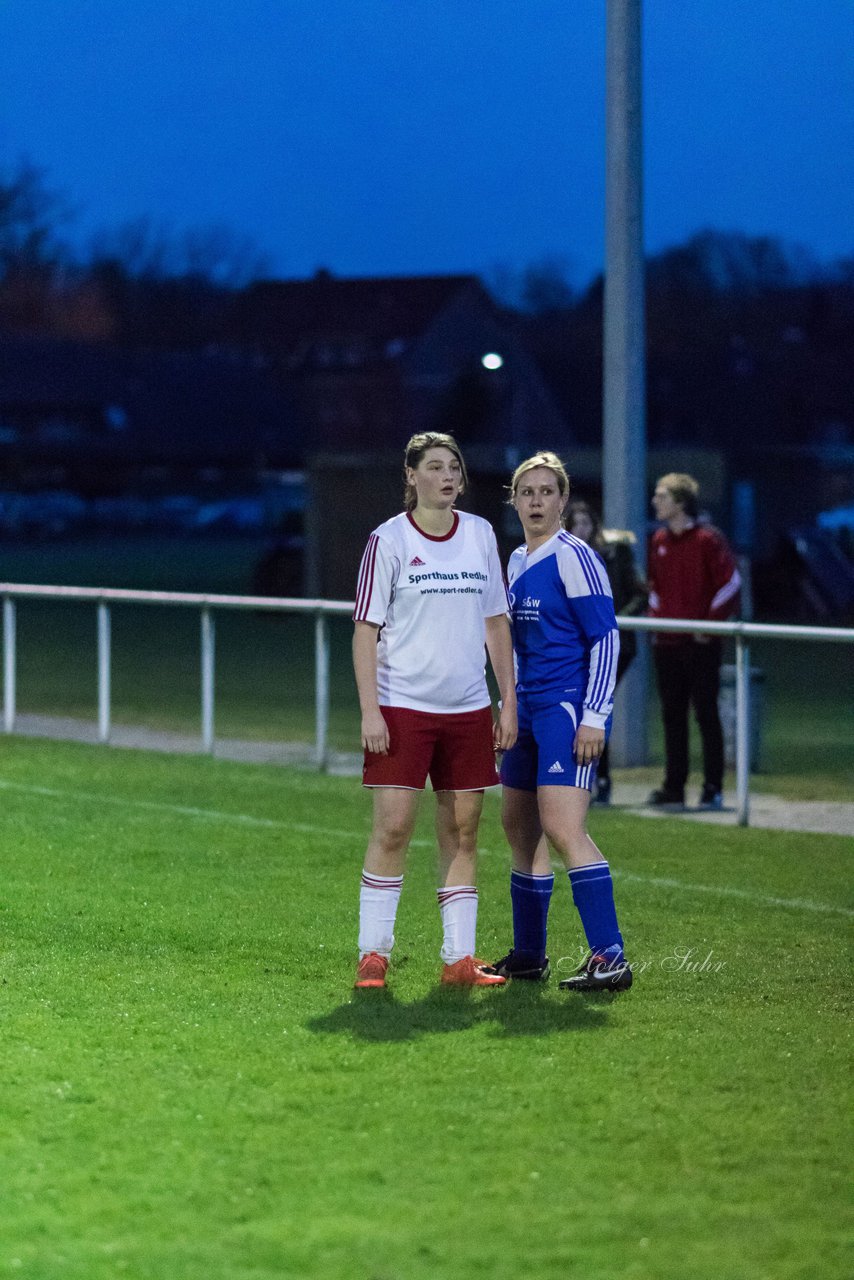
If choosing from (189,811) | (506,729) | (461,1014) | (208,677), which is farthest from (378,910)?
(208,677)

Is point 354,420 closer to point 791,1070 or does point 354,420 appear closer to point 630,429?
point 630,429

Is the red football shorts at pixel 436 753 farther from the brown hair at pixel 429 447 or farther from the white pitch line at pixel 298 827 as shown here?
the white pitch line at pixel 298 827

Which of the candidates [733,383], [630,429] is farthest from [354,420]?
[630,429]

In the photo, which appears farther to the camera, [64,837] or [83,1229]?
[64,837]

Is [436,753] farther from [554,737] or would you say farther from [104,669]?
[104,669]

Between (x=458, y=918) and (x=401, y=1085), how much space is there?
1195mm

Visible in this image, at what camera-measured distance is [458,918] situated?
623 centimetres

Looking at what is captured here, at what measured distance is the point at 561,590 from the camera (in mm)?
6199

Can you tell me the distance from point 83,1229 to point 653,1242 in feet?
3.94

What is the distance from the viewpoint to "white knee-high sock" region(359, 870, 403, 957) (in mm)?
6188

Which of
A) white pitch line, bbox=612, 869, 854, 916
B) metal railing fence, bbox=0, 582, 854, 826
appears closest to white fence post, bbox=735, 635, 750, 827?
metal railing fence, bbox=0, 582, 854, 826

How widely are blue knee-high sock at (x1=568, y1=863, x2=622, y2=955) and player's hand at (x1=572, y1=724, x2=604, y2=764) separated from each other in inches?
14.7

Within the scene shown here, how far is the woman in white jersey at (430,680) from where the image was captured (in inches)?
237

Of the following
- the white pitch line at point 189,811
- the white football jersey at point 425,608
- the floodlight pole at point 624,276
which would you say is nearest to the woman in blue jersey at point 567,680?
the white football jersey at point 425,608
